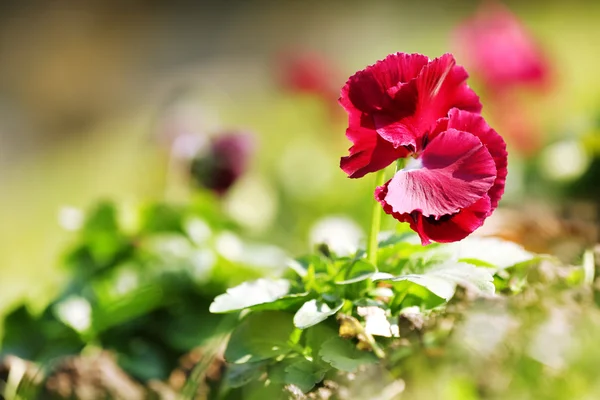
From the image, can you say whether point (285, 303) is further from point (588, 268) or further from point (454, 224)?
point (588, 268)

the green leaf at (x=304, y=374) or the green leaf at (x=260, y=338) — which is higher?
the green leaf at (x=260, y=338)

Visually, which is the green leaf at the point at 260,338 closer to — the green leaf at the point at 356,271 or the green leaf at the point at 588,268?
the green leaf at the point at 356,271

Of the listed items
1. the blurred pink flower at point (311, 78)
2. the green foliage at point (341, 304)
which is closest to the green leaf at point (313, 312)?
the green foliage at point (341, 304)

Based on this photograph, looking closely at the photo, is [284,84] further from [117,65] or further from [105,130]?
[117,65]

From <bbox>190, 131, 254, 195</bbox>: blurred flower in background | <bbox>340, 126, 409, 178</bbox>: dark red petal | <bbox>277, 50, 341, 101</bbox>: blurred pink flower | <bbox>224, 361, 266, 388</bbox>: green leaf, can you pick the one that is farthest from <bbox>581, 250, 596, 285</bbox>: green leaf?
<bbox>277, 50, 341, 101</bbox>: blurred pink flower

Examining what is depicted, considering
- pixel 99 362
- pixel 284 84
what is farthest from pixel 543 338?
pixel 284 84

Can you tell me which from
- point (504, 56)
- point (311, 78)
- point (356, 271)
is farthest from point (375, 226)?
point (311, 78)
